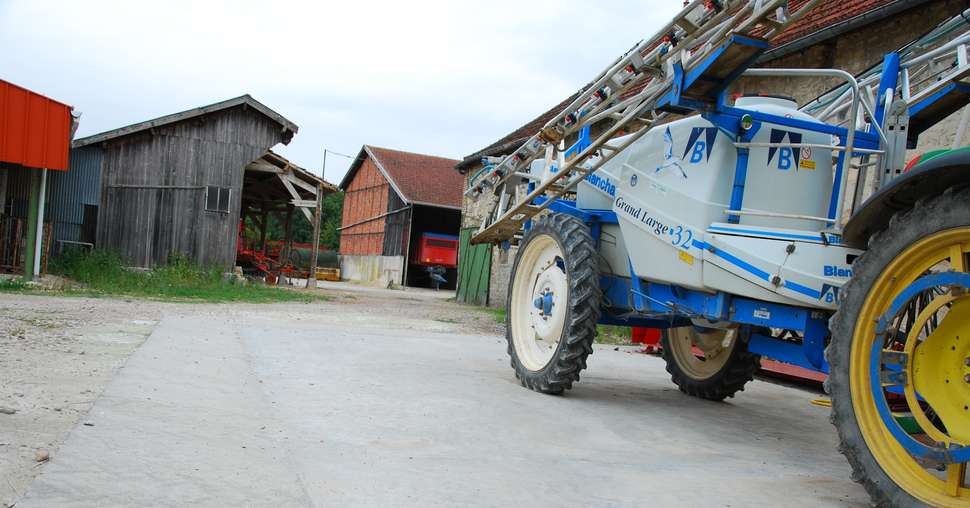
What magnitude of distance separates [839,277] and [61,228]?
64.9 ft

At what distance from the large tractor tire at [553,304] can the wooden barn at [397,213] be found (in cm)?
2942

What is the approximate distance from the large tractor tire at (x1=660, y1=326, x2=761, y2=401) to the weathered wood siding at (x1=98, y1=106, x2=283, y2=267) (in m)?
16.9

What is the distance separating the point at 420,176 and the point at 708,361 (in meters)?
34.5

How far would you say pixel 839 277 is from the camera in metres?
3.83

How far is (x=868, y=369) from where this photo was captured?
10.1ft

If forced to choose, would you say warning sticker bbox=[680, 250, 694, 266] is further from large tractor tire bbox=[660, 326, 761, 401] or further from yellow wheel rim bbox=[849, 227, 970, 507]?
yellow wheel rim bbox=[849, 227, 970, 507]

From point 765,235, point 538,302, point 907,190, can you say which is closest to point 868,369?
point 907,190

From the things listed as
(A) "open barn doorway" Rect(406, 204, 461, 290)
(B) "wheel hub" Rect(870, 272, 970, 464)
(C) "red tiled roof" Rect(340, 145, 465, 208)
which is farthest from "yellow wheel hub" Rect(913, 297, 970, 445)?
(C) "red tiled roof" Rect(340, 145, 465, 208)

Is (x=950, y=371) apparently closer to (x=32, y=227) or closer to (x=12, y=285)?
(x=12, y=285)

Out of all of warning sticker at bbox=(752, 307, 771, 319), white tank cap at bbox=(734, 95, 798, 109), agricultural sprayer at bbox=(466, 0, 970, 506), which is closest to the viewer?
agricultural sprayer at bbox=(466, 0, 970, 506)

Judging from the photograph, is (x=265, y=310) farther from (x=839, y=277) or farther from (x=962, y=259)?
(x=962, y=259)

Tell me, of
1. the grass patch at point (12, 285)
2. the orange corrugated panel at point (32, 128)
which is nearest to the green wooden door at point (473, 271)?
the orange corrugated panel at point (32, 128)

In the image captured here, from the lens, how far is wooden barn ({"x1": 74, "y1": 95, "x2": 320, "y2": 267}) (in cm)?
1989

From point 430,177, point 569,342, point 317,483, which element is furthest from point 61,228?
point 430,177
